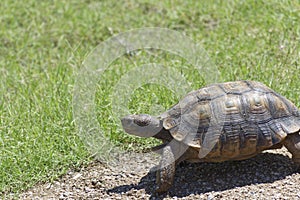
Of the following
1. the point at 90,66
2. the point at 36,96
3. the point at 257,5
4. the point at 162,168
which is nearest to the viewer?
the point at 162,168

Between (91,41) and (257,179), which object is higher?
(91,41)

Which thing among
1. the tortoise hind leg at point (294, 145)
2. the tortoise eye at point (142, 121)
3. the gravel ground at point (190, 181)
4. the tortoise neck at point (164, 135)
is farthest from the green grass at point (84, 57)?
the tortoise hind leg at point (294, 145)

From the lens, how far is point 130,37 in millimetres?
7266

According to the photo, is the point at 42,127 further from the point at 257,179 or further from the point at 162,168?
the point at 257,179

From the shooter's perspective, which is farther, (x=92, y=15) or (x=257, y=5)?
(x=92, y=15)

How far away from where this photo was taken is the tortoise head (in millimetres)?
4238

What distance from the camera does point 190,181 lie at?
436cm

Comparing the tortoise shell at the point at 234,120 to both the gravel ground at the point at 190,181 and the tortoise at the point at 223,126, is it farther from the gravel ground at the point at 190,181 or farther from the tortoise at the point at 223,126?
the gravel ground at the point at 190,181

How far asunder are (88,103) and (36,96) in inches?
24.2

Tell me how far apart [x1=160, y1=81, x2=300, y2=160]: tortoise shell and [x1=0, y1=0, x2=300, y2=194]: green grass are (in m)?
0.79


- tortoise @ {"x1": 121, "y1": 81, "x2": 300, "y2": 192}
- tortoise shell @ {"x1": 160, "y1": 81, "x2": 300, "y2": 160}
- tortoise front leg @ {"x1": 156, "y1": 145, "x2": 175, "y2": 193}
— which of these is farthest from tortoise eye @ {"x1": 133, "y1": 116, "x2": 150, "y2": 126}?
tortoise front leg @ {"x1": 156, "y1": 145, "x2": 175, "y2": 193}

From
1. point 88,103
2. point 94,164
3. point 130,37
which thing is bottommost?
point 94,164

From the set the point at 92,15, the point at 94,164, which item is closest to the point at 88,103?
the point at 94,164

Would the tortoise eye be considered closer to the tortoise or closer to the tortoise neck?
the tortoise
